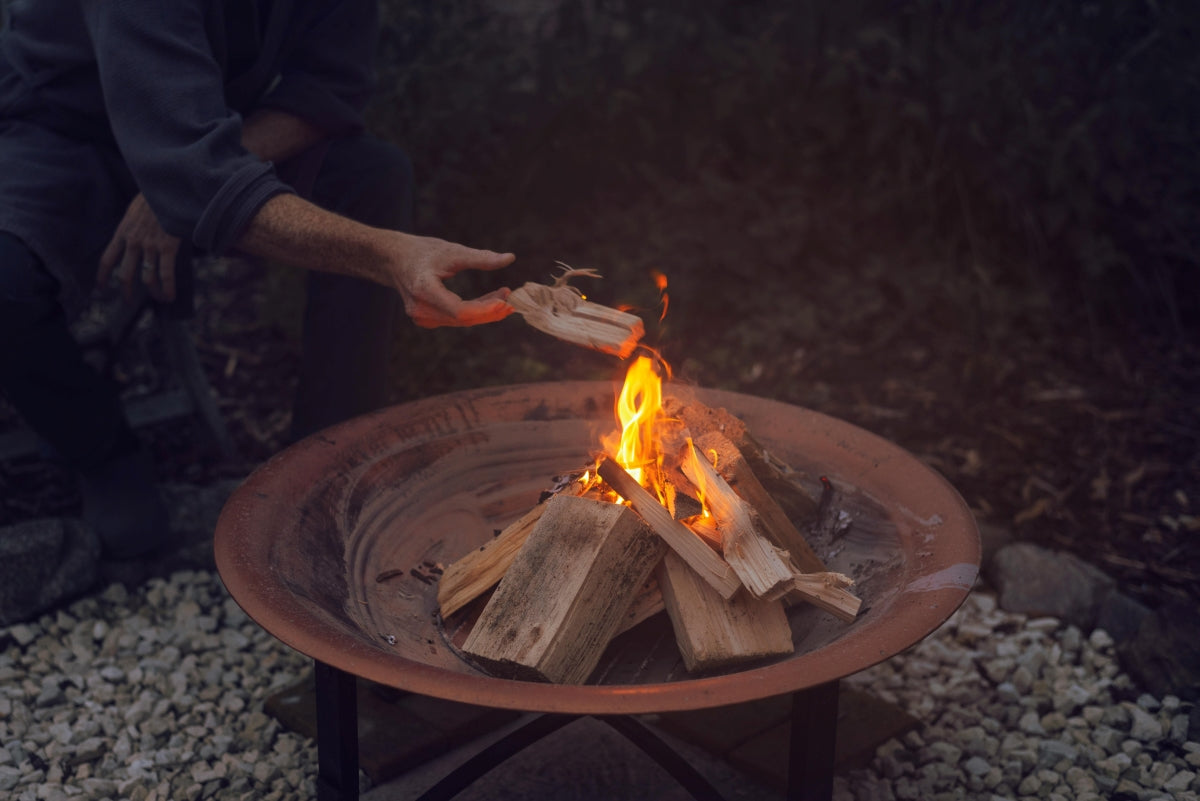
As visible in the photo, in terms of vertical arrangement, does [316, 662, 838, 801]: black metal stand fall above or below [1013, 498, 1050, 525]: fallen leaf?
above

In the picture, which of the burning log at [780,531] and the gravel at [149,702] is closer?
the burning log at [780,531]

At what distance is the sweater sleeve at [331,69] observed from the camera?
2.68 metres

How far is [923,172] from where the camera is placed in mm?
4270

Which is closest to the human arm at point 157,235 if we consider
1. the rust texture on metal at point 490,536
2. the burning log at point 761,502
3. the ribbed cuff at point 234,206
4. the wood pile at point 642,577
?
the ribbed cuff at point 234,206

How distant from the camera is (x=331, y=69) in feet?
9.07

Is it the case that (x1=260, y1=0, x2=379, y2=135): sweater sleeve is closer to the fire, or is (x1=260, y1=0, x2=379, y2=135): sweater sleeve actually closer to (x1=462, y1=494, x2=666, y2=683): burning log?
the fire

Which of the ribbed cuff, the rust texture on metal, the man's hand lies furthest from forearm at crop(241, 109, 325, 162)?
the rust texture on metal

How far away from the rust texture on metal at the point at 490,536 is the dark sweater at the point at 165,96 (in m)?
0.52

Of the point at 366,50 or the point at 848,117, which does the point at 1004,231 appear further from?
the point at 366,50

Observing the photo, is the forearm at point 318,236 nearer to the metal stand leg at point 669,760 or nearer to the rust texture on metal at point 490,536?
the rust texture on metal at point 490,536

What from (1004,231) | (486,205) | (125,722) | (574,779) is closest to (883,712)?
(574,779)

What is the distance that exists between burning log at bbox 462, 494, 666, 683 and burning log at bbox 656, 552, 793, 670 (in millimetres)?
65

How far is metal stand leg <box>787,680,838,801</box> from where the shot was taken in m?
1.57

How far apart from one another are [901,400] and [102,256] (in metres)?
2.69
